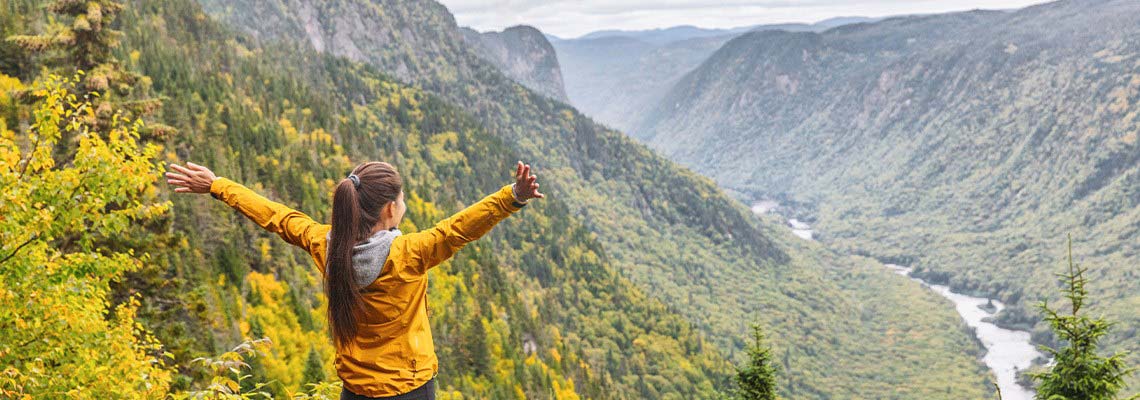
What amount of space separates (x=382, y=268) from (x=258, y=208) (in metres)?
1.70

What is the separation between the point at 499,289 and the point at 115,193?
295 feet

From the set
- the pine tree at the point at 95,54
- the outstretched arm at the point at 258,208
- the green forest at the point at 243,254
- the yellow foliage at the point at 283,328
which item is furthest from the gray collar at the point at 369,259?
the yellow foliage at the point at 283,328

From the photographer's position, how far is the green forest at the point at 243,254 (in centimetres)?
1316

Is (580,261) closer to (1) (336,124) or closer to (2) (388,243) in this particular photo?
(1) (336,124)

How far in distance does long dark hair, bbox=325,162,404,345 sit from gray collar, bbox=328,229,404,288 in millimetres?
57

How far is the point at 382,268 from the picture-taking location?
736 centimetres

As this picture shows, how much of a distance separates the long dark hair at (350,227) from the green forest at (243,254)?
2559 millimetres

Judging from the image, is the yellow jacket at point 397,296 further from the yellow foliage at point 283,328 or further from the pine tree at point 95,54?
the yellow foliage at point 283,328

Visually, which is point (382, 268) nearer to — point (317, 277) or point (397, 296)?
point (397, 296)

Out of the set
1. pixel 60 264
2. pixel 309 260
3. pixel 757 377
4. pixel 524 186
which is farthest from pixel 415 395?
pixel 309 260

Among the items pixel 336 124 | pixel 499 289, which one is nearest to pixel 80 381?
pixel 499 289

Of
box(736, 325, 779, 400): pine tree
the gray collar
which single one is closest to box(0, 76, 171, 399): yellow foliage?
the gray collar

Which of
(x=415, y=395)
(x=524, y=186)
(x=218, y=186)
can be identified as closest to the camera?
(x=524, y=186)

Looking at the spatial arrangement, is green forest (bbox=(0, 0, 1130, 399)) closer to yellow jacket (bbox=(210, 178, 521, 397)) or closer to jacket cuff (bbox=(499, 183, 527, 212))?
yellow jacket (bbox=(210, 178, 521, 397))
